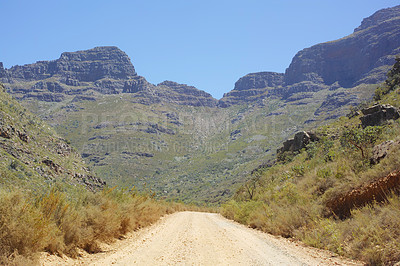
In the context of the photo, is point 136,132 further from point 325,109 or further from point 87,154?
point 325,109

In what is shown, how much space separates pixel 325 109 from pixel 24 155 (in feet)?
640

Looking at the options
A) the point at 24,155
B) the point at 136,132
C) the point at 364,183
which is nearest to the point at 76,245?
the point at 364,183

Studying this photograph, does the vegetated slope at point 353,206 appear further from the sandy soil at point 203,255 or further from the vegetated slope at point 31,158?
the vegetated slope at point 31,158

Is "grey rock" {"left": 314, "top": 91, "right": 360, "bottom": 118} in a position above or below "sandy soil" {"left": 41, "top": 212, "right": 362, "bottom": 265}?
above

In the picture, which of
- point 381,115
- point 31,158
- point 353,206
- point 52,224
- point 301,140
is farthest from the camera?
point 301,140

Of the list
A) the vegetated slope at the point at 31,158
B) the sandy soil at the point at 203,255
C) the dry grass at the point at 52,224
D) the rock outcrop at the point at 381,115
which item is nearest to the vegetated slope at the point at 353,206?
the sandy soil at the point at 203,255

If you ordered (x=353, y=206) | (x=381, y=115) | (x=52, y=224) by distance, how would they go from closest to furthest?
1. (x=52, y=224)
2. (x=353, y=206)
3. (x=381, y=115)

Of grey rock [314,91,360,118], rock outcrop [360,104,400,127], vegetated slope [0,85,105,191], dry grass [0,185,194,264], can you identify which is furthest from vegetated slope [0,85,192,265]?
grey rock [314,91,360,118]

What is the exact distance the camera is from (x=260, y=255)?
7.20 meters

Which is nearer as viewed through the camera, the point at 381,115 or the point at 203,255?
the point at 203,255

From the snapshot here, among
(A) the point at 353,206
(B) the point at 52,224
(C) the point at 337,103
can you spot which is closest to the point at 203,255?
(B) the point at 52,224

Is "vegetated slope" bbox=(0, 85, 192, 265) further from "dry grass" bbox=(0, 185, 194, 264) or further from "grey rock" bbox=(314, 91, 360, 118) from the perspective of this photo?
"grey rock" bbox=(314, 91, 360, 118)

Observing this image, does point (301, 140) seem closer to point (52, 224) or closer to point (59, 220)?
point (59, 220)

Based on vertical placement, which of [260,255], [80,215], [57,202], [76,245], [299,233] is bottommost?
[299,233]
